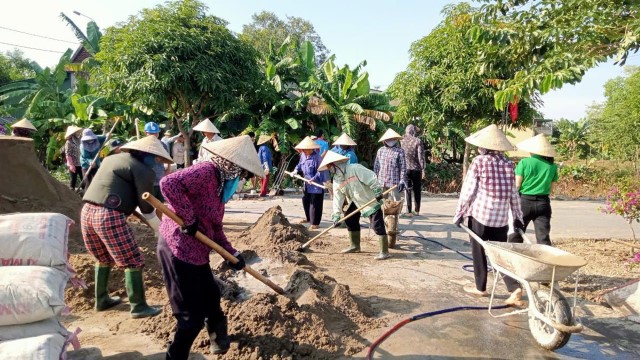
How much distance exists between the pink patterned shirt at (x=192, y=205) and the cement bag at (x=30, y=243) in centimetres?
79

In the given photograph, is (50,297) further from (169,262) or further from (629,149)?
(629,149)

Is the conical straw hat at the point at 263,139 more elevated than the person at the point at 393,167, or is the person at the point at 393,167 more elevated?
the conical straw hat at the point at 263,139

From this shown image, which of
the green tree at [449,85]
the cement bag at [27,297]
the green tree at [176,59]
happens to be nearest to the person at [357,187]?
the cement bag at [27,297]

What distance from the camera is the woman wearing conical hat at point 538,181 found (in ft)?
18.4

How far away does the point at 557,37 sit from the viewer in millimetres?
5309

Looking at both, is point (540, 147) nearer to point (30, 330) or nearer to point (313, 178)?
point (313, 178)

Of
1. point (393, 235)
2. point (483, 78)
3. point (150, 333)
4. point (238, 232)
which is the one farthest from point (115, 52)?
point (483, 78)

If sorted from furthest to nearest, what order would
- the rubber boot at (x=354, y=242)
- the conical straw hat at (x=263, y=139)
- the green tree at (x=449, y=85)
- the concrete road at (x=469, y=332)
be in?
the conical straw hat at (x=263, y=139)
the green tree at (x=449, y=85)
the rubber boot at (x=354, y=242)
the concrete road at (x=469, y=332)

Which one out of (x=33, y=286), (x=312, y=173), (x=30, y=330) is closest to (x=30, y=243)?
(x=33, y=286)

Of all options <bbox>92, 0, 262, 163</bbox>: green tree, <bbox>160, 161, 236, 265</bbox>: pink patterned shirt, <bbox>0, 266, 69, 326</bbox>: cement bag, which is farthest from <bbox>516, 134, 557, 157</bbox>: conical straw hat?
<bbox>92, 0, 262, 163</bbox>: green tree

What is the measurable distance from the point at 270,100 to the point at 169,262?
1260 cm

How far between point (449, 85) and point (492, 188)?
811 centimetres

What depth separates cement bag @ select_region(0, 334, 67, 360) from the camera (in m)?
2.40

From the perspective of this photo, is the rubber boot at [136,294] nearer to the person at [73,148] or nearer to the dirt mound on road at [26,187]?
the dirt mound on road at [26,187]
